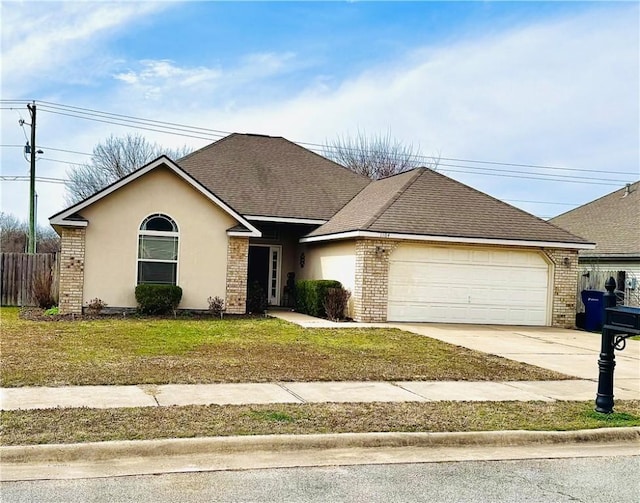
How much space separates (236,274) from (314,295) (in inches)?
94.4

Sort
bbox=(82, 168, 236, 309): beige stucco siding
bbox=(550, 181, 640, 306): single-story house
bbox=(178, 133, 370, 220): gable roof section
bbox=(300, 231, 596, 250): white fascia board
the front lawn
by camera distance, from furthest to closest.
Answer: bbox=(550, 181, 640, 306): single-story house
bbox=(178, 133, 370, 220): gable roof section
bbox=(82, 168, 236, 309): beige stucco siding
bbox=(300, 231, 596, 250): white fascia board
the front lawn

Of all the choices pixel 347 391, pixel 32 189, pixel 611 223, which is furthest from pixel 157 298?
pixel 611 223

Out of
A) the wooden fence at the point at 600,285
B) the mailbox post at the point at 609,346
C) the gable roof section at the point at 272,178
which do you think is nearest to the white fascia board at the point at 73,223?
the gable roof section at the point at 272,178

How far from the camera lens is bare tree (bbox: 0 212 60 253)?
48.8 m

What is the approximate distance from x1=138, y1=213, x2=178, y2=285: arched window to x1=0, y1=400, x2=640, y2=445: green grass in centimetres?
1218

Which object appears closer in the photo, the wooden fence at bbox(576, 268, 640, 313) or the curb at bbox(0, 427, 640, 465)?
the curb at bbox(0, 427, 640, 465)

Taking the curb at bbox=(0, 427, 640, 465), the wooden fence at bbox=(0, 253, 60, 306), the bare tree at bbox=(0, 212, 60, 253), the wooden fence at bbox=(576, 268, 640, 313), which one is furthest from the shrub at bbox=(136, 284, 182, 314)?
the bare tree at bbox=(0, 212, 60, 253)

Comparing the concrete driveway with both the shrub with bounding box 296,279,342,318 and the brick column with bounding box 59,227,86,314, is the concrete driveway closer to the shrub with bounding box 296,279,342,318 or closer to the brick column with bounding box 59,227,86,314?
the shrub with bounding box 296,279,342,318

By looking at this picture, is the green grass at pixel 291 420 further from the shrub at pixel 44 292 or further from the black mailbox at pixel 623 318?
the shrub at pixel 44 292

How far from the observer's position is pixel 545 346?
1520 cm

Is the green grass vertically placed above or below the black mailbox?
below

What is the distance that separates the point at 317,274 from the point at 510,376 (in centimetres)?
1201

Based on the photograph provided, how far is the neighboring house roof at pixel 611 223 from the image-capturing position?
25.0m

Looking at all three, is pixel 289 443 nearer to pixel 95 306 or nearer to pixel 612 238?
pixel 95 306
